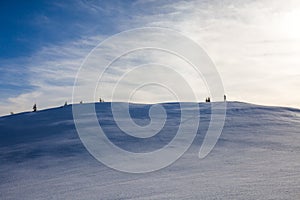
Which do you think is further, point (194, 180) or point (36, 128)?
point (36, 128)

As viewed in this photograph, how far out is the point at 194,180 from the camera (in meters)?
5.45

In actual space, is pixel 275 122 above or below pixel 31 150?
above

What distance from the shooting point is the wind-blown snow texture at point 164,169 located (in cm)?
480

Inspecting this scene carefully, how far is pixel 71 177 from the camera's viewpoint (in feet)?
21.3

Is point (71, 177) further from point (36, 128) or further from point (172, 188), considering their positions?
point (36, 128)

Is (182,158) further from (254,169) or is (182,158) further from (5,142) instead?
(5,142)

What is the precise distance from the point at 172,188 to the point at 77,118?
10.0m

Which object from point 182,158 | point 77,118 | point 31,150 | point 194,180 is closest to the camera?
point 194,180

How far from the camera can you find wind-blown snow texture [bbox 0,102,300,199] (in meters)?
4.80

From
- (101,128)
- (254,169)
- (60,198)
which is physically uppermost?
(101,128)

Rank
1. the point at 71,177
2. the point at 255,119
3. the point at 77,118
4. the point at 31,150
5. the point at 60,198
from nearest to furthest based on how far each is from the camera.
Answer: the point at 60,198
the point at 71,177
the point at 31,150
the point at 255,119
the point at 77,118

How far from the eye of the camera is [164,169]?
6.66 m

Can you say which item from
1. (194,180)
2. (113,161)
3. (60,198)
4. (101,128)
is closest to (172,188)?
(194,180)

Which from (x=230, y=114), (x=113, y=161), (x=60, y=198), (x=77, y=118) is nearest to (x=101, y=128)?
(x=77, y=118)
